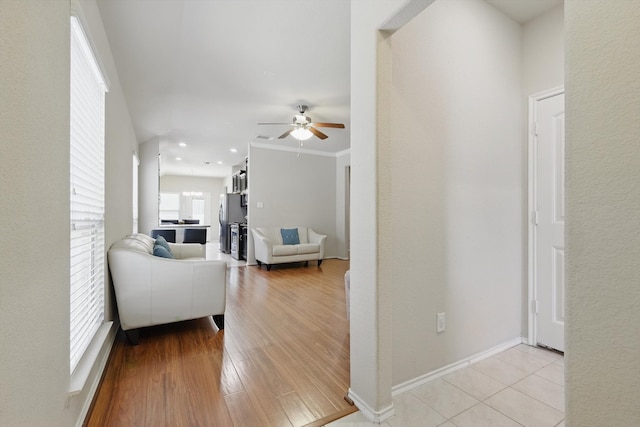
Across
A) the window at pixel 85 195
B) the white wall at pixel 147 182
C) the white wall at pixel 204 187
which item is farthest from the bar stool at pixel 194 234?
the white wall at pixel 204 187

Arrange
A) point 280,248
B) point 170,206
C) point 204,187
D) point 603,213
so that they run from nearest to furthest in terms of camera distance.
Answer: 1. point 603,213
2. point 280,248
3. point 170,206
4. point 204,187

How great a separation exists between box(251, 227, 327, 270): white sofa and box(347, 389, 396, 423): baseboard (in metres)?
3.90

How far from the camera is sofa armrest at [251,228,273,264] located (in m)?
5.22

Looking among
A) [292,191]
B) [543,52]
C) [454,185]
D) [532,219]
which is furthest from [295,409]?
[292,191]

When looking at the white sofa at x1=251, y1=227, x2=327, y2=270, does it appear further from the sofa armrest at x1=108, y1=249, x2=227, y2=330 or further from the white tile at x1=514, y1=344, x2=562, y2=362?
the white tile at x1=514, y1=344, x2=562, y2=362

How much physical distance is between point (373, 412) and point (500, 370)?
1049mm

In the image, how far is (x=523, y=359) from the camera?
199 centimetres

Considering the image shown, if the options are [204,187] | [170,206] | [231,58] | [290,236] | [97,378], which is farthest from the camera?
[204,187]

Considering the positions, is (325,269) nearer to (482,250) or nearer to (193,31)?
(482,250)

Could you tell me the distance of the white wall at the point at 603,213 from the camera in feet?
1.85

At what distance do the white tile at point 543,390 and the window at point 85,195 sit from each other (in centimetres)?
245

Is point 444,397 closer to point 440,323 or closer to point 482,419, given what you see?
point 482,419

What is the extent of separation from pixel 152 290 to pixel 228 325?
0.78 m
